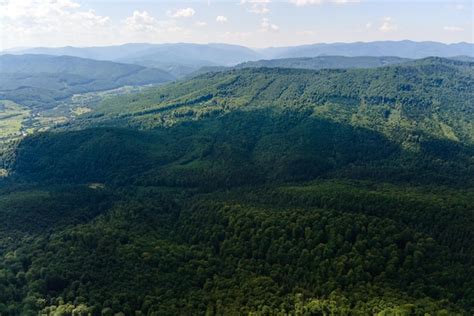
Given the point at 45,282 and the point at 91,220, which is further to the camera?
the point at 91,220

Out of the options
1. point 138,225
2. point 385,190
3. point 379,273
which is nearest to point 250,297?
point 379,273

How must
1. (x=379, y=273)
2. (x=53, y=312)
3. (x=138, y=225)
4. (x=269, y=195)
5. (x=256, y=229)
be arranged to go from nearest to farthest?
1. (x=53, y=312)
2. (x=379, y=273)
3. (x=256, y=229)
4. (x=138, y=225)
5. (x=269, y=195)

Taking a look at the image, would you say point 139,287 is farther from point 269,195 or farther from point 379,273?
point 269,195

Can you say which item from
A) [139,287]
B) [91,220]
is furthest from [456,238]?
[91,220]

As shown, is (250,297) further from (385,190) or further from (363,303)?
(385,190)

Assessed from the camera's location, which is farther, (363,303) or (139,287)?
(139,287)

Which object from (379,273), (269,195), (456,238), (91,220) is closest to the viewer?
(379,273)

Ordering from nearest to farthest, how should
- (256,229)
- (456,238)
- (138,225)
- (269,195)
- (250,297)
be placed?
(250,297) < (456,238) < (256,229) < (138,225) < (269,195)

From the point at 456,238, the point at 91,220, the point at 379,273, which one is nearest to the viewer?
the point at 379,273
